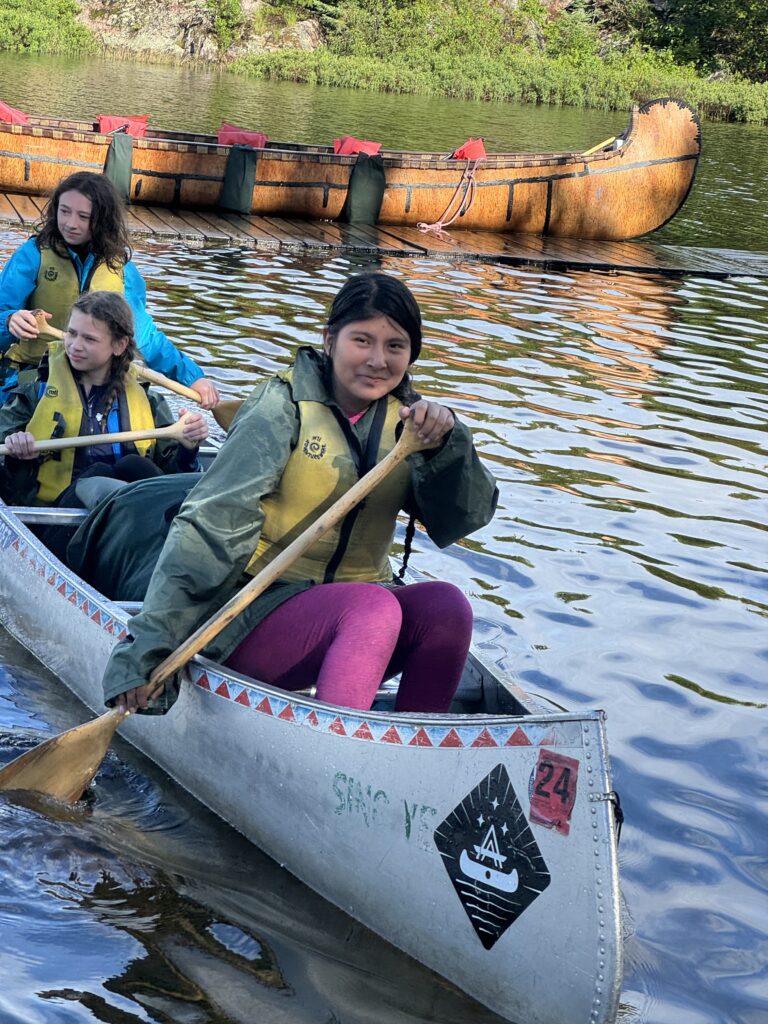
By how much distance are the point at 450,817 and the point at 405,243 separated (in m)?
10.1

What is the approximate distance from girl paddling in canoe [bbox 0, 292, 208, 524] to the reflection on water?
0.75 metres

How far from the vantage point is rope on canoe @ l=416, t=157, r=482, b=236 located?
42.1 ft

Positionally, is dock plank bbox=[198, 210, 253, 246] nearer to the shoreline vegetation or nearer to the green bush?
the shoreline vegetation

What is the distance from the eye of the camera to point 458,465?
308cm

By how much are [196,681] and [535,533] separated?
2.53 m

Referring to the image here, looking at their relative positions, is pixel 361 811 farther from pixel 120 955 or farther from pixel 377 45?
pixel 377 45

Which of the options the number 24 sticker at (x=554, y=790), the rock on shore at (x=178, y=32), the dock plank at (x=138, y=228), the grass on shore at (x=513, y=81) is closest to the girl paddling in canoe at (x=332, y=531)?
the number 24 sticker at (x=554, y=790)

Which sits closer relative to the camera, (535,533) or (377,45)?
(535,533)

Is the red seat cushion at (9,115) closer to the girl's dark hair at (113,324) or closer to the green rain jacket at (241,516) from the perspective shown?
the girl's dark hair at (113,324)

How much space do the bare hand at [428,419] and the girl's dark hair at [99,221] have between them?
8.63ft

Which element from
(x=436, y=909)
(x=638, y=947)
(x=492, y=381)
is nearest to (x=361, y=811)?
(x=436, y=909)

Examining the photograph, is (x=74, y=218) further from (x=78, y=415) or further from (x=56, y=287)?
(x=78, y=415)

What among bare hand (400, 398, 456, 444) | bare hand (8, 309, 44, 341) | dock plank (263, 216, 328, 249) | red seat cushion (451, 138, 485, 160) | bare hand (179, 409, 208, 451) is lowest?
bare hand (179, 409, 208, 451)

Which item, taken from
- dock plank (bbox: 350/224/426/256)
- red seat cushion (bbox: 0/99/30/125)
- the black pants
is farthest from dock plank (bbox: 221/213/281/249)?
the black pants
